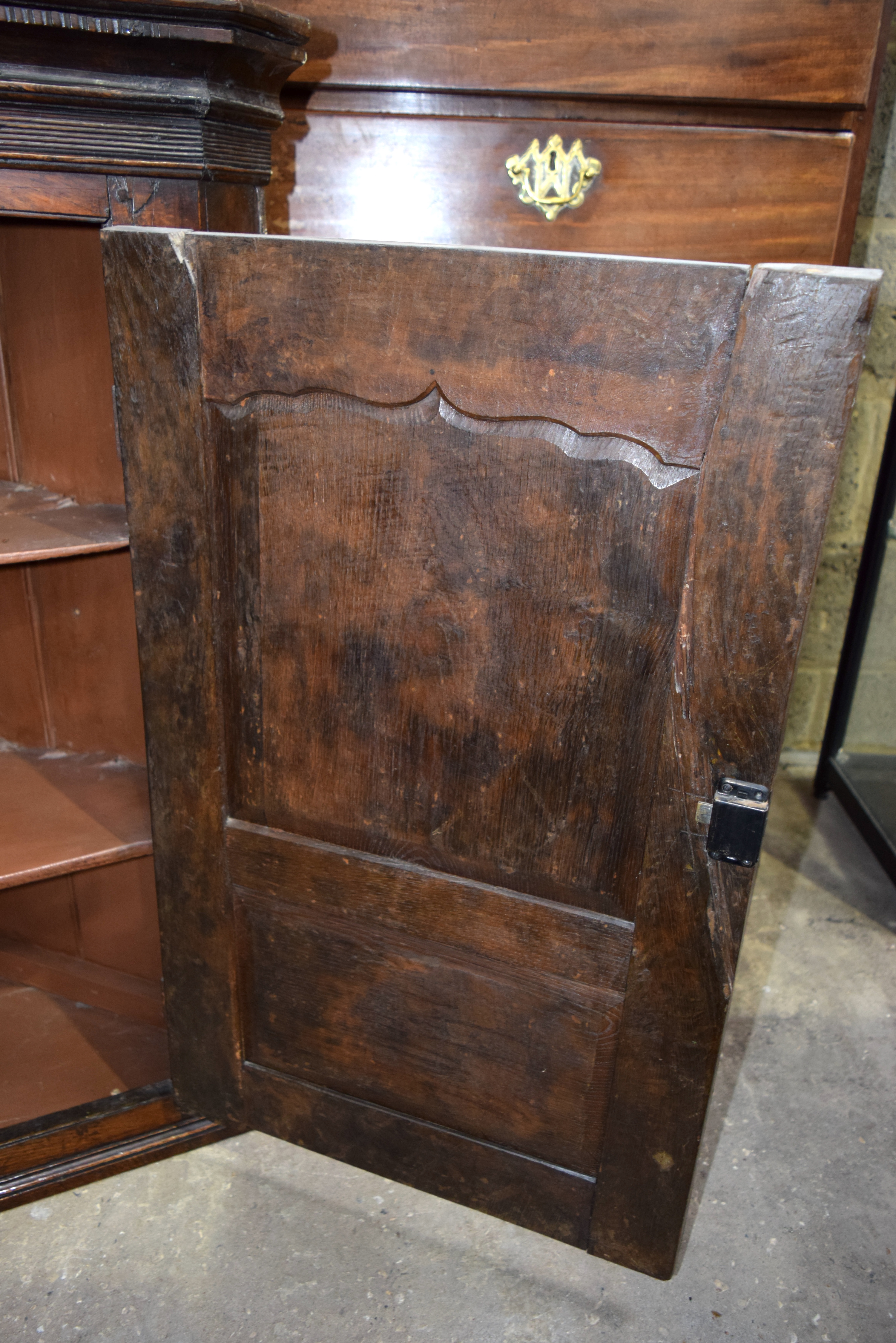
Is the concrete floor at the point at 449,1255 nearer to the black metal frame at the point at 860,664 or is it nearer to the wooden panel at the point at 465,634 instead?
the wooden panel at the point at 465,634

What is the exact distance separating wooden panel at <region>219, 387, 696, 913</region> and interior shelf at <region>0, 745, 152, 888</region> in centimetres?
32

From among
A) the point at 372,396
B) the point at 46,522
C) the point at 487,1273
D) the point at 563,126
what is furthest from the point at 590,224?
the point at 487,1273

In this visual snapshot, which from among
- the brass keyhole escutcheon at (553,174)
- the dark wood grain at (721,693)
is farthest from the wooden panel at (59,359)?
the dark wood grain at (721,693)

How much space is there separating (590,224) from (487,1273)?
149 cm

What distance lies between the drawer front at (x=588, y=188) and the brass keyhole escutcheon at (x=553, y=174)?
1 centimetres

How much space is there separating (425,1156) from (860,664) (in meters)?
1.69

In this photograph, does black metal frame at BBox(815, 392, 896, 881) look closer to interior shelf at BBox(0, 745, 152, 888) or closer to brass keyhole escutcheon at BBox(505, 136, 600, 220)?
brass keyhole escutcheon at BBox(505, 136, 600, 220)

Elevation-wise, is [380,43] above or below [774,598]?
above

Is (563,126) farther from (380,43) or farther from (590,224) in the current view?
(380,43)

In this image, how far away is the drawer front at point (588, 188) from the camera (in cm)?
136

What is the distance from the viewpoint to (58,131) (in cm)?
103

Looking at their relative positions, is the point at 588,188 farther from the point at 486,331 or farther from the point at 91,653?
the point at 91,653

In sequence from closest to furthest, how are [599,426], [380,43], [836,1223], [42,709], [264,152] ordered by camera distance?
[599,426], [264,152], [380,43], [836,1223], [42,709]

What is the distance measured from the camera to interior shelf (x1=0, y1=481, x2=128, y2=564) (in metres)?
1.17
